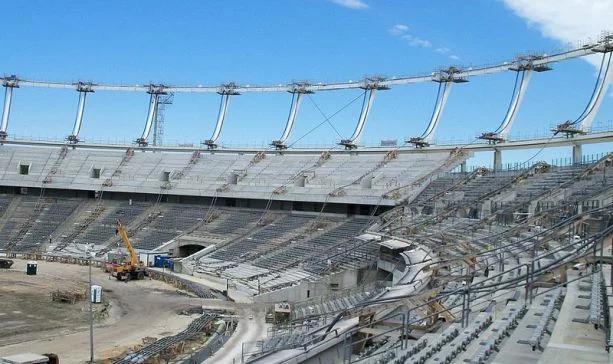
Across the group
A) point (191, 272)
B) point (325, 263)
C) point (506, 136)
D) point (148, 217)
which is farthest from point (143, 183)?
point (506, 136)

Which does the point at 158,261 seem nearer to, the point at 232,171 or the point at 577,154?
the point at 232,171

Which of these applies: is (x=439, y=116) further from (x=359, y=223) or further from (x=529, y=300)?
(x=529, y=300)

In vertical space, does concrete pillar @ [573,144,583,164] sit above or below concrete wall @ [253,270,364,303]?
above

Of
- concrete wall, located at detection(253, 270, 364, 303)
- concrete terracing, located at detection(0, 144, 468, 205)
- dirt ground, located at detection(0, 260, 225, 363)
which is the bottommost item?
dirt ground, located at detection(0, 260, 225, 363)

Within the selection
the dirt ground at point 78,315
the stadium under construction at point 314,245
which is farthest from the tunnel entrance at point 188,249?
the dirt ground at point 78,315

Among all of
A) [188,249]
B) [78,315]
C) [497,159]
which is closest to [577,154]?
[497,159]

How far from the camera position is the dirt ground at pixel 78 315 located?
2497cm

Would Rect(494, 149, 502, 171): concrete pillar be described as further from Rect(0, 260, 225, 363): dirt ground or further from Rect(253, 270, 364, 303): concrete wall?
Rect(0, 260, 225, 363): dirt ground

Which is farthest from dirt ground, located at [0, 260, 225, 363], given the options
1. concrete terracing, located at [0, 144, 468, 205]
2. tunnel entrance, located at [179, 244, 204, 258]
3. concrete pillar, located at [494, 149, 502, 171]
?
concrete pillar, located at [494, 149, 502, 171]

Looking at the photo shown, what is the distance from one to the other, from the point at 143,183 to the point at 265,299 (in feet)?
92.5

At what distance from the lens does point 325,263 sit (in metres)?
38.2

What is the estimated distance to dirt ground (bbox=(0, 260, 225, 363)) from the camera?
2497 cm

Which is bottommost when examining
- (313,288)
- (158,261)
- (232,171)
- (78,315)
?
(78,315)

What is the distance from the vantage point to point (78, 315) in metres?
30.6
